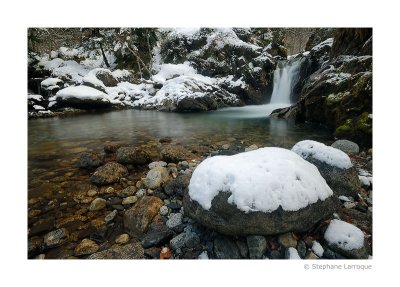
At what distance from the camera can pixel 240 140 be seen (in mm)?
5184

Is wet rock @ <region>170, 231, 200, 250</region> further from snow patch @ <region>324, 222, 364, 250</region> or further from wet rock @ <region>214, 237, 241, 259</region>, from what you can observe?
snow patch @ <region>324, 222, 364, 250</region>

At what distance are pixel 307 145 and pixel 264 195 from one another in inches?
50.9

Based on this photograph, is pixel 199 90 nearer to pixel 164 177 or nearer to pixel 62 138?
pixel 62 138

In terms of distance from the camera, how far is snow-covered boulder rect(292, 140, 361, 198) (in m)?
2.44

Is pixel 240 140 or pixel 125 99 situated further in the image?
pixel 125 99

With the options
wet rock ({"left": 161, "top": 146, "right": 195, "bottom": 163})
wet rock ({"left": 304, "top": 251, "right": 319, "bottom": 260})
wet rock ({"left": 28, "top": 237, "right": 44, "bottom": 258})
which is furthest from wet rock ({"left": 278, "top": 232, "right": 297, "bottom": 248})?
wet rock ({"left": 161, "top": 146, "right": 195, "bottom": 163})

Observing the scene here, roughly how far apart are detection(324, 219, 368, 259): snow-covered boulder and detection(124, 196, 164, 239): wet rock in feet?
5.22

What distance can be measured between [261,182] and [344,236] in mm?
777

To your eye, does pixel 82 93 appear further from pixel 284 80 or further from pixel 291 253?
pixel 291 253

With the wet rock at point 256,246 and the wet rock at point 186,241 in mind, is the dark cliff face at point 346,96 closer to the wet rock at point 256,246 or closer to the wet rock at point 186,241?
the wet rock at point 256,246

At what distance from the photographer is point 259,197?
1719 mm

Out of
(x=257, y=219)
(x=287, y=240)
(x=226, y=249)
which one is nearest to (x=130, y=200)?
(x=226, y=249)

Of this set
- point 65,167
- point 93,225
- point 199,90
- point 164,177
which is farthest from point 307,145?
point 199,90

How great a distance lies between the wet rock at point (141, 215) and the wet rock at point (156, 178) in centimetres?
38
